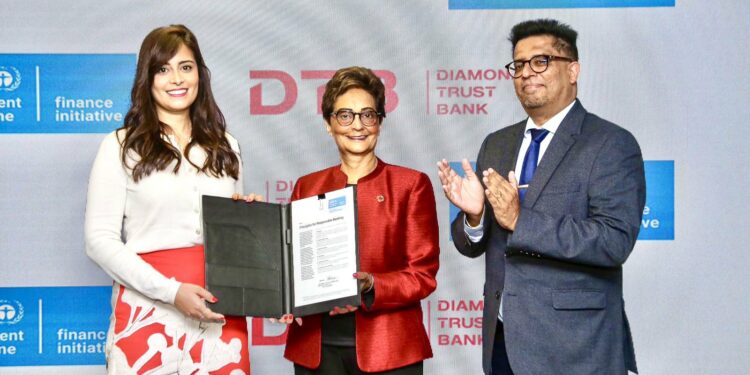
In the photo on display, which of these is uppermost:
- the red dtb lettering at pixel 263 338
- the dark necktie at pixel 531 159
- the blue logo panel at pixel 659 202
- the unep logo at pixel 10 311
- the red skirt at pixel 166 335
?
the dark necktie at pixel 531 159

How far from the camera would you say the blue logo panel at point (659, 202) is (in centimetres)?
388

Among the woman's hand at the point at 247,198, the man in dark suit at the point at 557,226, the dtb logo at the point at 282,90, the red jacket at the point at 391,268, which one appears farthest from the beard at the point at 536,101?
the dtb logo at the point at 282,90

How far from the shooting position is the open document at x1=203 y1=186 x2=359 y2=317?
7.69ft

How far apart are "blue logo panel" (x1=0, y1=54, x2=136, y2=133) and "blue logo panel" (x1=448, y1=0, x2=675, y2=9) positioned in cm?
166

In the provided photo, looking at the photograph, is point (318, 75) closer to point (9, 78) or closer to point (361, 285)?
point (9, 78)

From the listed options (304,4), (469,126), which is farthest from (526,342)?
(304,4)

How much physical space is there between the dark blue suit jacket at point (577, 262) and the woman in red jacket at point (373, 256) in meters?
0.29

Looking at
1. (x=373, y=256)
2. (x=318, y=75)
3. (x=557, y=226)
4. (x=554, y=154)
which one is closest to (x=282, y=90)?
(x=318, y=75)

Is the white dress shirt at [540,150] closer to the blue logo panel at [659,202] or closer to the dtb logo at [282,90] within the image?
the dtb logo at [282,90]

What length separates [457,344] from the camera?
153 inches

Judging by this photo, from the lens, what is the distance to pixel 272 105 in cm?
389

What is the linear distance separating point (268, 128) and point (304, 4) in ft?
2.07

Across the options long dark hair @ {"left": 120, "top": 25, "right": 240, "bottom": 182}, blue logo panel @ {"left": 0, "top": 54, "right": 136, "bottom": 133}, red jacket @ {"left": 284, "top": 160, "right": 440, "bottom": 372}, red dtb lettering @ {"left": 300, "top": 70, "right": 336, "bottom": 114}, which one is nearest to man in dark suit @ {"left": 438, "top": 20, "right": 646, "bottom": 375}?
red jacket @ {"left": 284, "top": 160, "right": 440, "bottom": 372}

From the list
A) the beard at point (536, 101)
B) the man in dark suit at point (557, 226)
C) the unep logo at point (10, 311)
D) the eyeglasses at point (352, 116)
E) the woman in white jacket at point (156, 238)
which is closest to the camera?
the man in dark suit at point (557, 226)
